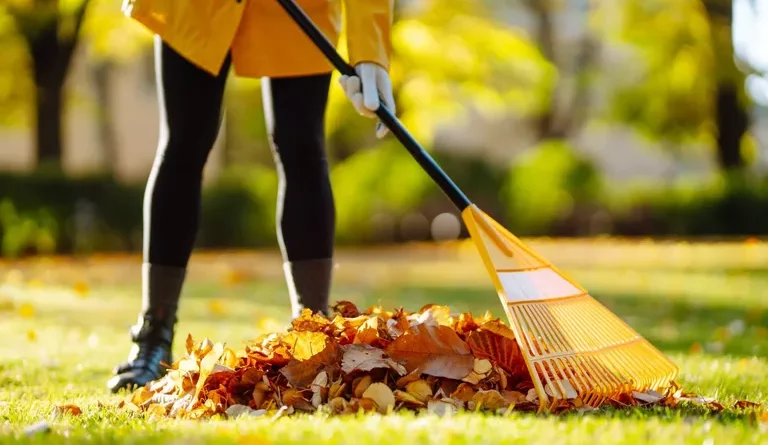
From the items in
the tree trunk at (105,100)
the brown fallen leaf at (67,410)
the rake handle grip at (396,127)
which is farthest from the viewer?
the tree trunk at (105,100)

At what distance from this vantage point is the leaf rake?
2.29m

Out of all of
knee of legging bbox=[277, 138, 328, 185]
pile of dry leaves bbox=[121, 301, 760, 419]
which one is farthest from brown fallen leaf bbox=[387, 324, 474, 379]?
knee of legging bbox=[277, 138, 328, 185]

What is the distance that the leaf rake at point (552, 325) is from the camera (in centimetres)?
229

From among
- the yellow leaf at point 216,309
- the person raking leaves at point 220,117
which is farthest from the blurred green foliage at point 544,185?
the person raking leaves at point 220,117

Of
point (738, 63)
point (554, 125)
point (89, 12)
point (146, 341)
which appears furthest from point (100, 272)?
point (554, 125)

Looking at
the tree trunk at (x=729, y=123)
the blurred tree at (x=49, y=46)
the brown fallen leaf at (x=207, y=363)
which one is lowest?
the brown fallen leaf at (x=207, y=363)

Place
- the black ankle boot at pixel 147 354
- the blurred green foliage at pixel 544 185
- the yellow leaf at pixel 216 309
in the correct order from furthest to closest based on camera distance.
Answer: the blurred green foliage at pixel 544 185, the yellow leaf at pixel 216 309, the black ankle boot at pixel 147 354

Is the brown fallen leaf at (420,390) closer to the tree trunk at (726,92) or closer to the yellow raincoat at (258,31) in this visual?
the yellow raincoat at (258,31)

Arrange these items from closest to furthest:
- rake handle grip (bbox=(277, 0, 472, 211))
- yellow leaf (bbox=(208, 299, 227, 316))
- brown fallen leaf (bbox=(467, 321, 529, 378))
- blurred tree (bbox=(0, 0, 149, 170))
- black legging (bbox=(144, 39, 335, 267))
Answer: brown fallen leaf (bbox=(467, 321, 529, 378)), rake handle grip (bbox=(277, 0, 472, 211)), black legging (bbox=(144, 39, 335, 267)), yellow leaf (bbox=(208, 299, 227, 316)), blurred tree (bbox=(0, 0, 149, 170))

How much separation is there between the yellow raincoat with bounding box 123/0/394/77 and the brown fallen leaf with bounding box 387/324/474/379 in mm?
777

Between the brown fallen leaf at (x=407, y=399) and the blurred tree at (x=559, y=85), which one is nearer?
the brown fallen leaf at (x=407, y=399)

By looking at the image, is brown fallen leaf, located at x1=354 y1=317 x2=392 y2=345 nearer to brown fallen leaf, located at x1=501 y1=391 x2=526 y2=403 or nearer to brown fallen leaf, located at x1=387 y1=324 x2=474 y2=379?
brown fallen leaf, located at x1=387 y1=324 x2=474 y2=379

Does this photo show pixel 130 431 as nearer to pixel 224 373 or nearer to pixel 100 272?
pixel 224 373

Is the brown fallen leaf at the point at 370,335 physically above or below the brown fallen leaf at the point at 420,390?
above
